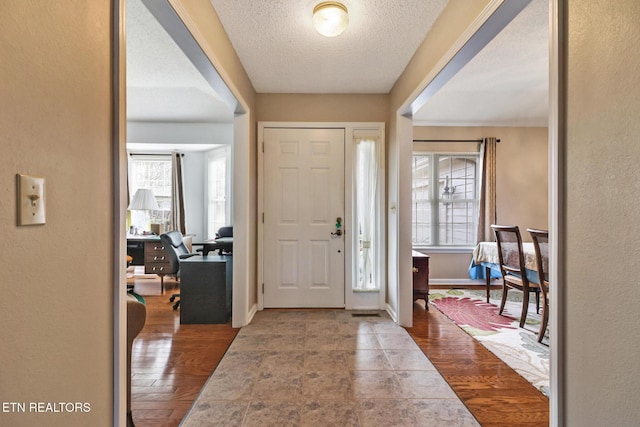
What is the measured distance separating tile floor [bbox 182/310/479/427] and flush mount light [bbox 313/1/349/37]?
7.97 feet

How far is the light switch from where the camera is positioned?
0.75 m

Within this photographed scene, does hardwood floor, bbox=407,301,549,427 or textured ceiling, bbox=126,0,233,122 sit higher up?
textured ceiling, bbox=126,0,233,122

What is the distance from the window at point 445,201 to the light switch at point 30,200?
16.0 ft

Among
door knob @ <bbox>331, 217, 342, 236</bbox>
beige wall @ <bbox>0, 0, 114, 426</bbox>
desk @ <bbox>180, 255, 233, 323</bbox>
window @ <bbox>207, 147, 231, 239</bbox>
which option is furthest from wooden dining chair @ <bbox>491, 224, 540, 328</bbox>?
window @ <bbox>207, 147, 231, 239</bbox>

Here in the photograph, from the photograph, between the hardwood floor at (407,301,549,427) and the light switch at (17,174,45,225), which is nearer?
the light switch at (17,174,45,225)

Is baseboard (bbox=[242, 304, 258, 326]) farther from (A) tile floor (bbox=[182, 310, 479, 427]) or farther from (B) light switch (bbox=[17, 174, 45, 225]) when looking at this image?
(B) light switch (bbox=[17, 174, 45, 225])

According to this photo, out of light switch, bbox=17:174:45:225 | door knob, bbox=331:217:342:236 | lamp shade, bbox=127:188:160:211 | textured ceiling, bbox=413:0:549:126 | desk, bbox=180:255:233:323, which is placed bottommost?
desk, bbox=180:255:233:323

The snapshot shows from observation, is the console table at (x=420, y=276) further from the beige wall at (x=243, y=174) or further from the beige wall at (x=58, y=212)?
the beige wall at (x=58, y=212)

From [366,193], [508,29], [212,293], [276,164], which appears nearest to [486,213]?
[366,193]

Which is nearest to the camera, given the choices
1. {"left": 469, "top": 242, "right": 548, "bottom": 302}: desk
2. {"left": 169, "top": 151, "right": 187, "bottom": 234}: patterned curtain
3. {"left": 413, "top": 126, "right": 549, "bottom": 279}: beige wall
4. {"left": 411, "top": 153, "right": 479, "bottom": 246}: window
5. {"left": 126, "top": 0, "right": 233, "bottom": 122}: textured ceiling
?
{"left": 126, "top": 0, "right": 233, "bottom": 122}: textured ceiling

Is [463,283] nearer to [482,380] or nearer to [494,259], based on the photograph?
[494,259]

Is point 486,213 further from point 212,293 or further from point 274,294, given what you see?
point 212,293

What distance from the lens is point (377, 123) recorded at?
3727mm

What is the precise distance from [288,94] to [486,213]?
11.2 ft
